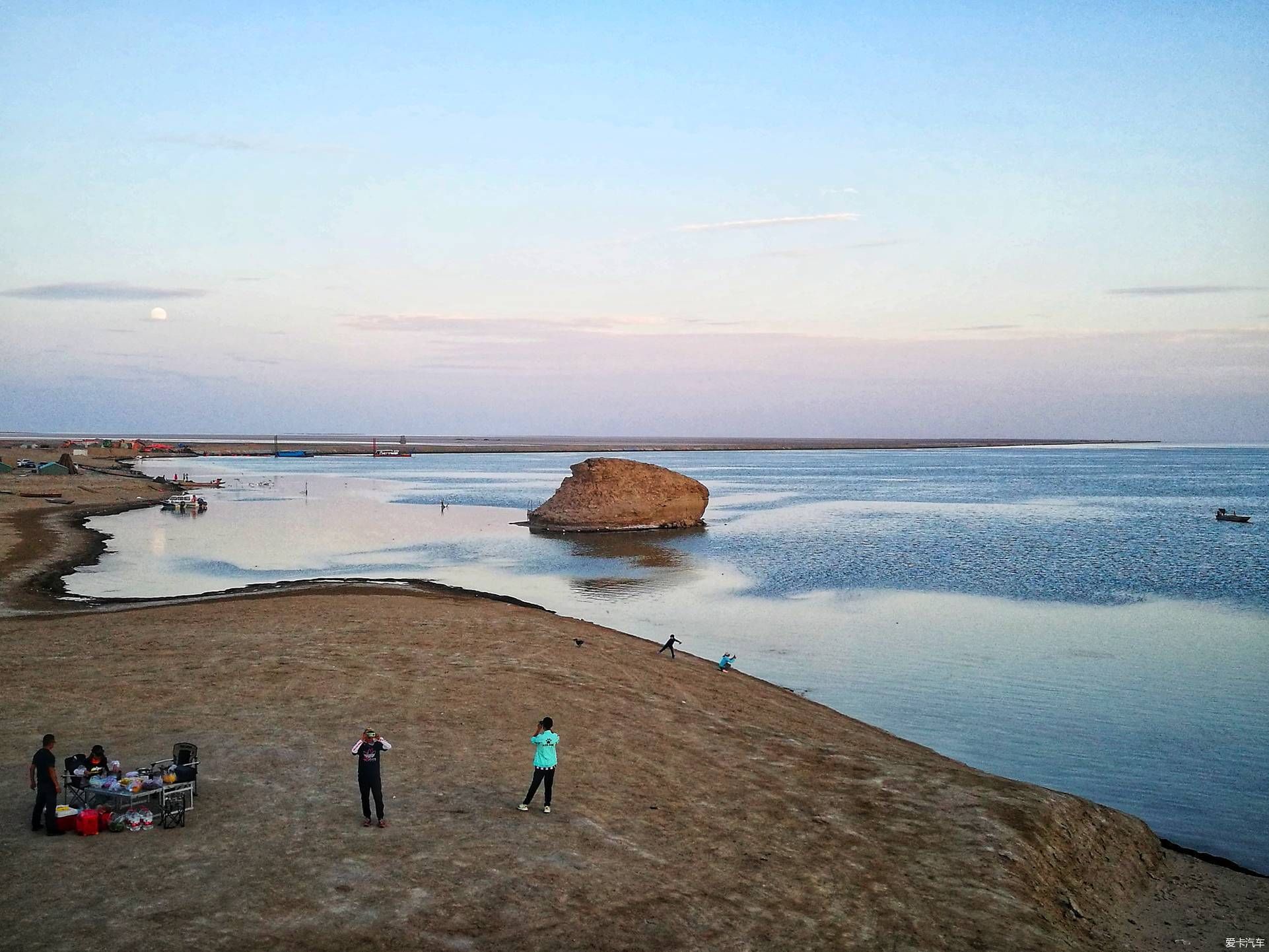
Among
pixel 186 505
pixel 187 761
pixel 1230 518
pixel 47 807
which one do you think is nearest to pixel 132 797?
pixel 47 807

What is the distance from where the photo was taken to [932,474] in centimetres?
17825

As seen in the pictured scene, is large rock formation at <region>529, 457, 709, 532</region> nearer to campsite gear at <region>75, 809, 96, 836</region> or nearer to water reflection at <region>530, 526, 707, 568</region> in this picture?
water reflection at <region>530, 526, 707, 568</region>

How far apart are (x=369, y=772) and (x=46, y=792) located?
454cm

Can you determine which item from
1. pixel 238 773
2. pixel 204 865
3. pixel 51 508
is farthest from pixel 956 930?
A: pixel 51 508

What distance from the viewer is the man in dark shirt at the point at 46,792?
13648 mm

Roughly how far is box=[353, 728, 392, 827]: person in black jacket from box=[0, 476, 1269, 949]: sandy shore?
33cm

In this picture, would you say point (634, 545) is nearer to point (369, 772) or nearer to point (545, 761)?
point (545, 761)

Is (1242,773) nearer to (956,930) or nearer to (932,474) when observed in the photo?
(956,930)

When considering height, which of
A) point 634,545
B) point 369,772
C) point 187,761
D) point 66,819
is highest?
point 369,772

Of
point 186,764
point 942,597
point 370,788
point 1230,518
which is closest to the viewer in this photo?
point 370,788

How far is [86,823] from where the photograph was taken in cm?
1380

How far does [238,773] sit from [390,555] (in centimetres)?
4246

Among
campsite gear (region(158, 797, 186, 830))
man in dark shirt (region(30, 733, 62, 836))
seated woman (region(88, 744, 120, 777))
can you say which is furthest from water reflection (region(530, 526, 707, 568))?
man in dark shirt (region(30, 733, 62, 836))

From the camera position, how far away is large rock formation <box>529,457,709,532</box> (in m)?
73.3
